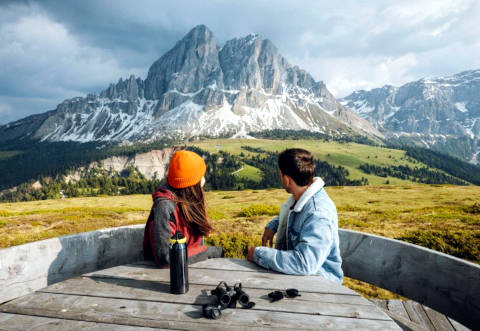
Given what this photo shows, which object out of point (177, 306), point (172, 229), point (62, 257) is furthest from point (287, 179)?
point (62, 257)

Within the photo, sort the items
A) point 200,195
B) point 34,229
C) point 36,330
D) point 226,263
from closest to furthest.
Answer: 1. point 36,330
2. point 226,263
3. point 200,195
4. point 34,229

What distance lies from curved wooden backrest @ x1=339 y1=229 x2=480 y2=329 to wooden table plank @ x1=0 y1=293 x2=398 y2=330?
1.67 metres

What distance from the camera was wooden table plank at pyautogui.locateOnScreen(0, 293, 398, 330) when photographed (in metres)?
2.80

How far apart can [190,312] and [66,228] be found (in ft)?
65.9

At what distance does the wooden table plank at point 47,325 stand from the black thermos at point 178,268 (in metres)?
0.73

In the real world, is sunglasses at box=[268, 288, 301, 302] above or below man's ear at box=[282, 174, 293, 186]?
below

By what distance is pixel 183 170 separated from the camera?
188 inches

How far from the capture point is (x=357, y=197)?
40812mm

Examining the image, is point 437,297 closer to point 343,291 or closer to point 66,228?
point 343,291

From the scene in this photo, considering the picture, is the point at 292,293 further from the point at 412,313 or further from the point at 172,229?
the point at 412,313

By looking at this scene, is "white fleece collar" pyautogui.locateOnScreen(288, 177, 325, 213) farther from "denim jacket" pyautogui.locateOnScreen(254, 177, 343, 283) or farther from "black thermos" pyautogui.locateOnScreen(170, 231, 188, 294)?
"black thermos" pyautogui.locateOnScreen(170, 231, 188, 294)

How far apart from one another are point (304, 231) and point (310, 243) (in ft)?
0.72

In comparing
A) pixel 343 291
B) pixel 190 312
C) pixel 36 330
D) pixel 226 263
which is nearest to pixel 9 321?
pixel 36 330

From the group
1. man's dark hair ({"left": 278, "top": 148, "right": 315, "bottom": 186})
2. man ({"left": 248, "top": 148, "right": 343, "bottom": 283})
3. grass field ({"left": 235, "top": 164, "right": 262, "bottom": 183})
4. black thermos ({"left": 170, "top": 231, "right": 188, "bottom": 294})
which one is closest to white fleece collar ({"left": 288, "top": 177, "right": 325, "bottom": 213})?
man ({"left": 248, "top": 148, "right": 343, "bottom": 283})
